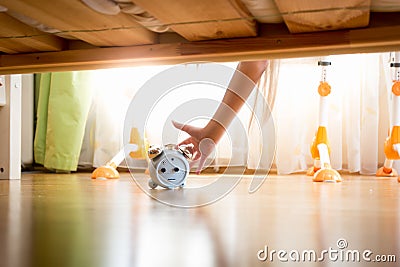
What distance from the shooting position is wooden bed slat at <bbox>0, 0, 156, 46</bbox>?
907 mm

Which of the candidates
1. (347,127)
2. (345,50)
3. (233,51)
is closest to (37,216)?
(233,51)

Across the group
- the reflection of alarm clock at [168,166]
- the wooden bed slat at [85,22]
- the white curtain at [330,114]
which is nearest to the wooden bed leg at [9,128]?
the white curtain at [330,114]

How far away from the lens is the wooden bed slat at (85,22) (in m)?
0.91

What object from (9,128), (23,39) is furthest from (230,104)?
(9,128)

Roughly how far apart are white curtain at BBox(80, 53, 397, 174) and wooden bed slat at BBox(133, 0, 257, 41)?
1.40 m

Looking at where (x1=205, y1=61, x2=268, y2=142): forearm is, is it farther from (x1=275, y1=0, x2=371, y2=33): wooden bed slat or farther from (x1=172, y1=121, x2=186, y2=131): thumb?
(x1=275, y1=0, x2=371, y2=33): wooden bed slat

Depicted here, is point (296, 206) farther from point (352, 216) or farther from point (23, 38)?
point (23, 38)

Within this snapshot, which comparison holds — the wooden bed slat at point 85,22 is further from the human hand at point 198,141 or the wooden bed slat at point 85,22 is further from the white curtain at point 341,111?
the white curtain at point 341,111

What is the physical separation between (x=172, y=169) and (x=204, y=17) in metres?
0.69

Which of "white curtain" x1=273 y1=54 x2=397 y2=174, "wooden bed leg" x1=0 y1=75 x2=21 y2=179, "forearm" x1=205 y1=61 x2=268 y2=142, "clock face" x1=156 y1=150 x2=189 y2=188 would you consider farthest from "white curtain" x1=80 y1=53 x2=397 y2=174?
"forearm" x1=205 y1=61 x2=268 y2=142

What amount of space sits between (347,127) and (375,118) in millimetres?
142

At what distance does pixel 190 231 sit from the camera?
2.47ft

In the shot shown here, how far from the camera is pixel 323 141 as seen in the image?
2227 mm

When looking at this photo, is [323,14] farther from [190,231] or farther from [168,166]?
[168,166]
